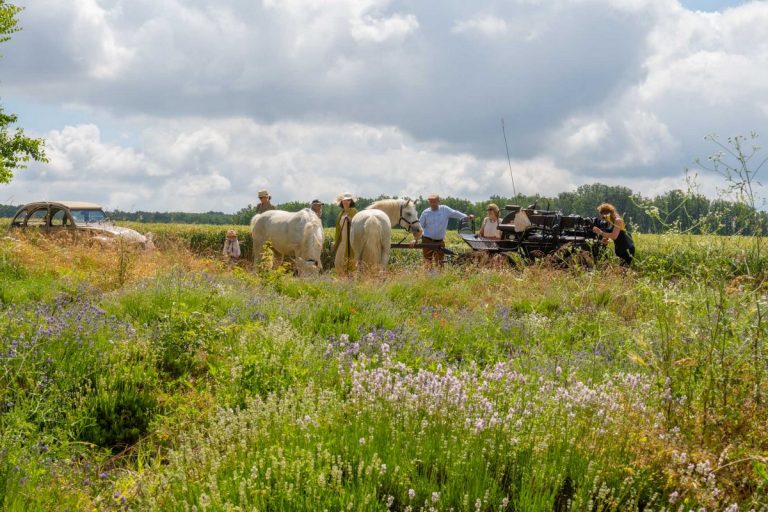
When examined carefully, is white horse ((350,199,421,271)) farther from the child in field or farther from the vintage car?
the vintage car

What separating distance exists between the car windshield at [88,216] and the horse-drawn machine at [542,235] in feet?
36.4

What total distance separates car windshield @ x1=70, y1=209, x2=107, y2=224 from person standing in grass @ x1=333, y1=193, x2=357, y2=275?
28.5 feet

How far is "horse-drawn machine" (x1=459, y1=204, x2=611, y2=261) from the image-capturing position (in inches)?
494

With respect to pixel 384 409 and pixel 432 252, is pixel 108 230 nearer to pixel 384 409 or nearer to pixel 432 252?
pixel 432 252

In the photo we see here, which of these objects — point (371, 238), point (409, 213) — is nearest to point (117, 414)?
point (371, 238)

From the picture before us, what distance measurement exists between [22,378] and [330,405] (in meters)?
2.81

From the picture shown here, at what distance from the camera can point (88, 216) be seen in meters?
19.2

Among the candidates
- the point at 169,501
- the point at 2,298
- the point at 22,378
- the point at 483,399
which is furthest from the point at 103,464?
the point at 2,298

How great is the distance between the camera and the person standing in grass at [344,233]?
13.6 m

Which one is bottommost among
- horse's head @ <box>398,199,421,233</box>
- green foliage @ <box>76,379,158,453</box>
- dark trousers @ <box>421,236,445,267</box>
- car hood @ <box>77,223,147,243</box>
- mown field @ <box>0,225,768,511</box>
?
green foliage @ <box>76,379,158,453</box>

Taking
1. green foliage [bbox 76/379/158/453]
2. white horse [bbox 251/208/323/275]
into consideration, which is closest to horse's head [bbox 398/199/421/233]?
white horse [bbox 251/208/323/275]

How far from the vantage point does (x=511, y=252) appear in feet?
42.2

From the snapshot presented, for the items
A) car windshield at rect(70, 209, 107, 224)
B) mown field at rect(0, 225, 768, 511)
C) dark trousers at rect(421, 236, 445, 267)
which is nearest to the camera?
mown field at rect(0, 225, 768, 511)

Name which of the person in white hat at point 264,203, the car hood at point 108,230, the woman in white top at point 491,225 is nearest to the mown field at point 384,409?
Result: the woman in white top at point 491,225
